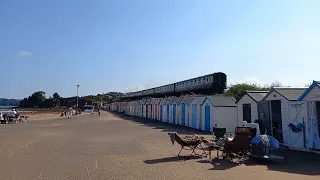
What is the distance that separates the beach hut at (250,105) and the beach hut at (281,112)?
530 millimetres

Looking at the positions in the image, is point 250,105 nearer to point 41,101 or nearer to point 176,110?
point 176,110

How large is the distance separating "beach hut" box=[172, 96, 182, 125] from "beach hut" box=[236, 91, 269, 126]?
39.1ft

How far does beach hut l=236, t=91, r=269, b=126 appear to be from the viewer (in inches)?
706

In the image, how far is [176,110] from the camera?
109ft

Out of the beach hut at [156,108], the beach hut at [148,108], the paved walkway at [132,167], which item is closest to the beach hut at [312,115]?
the paved walkway at [132,167]

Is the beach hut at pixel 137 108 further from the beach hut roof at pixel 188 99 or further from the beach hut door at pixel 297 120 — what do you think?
the beach hut door at pixel 297 120

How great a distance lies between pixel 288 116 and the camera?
14430 millimetres

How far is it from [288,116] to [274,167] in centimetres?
541

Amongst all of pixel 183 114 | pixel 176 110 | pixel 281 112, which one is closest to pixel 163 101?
pixel 176 110

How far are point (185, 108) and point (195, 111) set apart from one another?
3045 millimetres

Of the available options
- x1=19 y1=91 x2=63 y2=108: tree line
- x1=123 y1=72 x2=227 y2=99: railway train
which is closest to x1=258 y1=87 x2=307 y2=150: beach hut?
x1=123 y1=72 x2=227 y2=99: railway train

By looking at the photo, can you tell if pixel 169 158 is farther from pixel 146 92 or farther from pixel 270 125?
pixel 146 92

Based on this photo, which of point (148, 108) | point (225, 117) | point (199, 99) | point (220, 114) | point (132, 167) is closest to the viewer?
point (132, 167)

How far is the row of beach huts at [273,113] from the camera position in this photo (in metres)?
12.9
